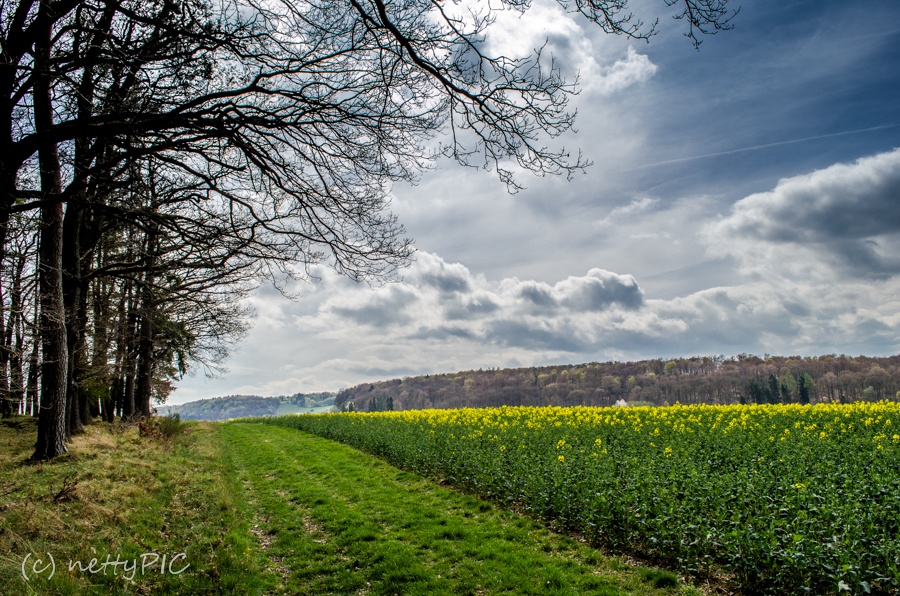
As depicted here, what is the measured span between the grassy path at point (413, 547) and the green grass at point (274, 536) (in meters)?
0.02

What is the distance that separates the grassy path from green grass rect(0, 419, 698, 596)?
2 centimetres

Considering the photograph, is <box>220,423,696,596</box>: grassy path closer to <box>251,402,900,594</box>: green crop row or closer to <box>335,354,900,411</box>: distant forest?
<box>251,402,900,594</box>: green crop row

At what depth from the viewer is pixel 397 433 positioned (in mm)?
19062

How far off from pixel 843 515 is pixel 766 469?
2.74m

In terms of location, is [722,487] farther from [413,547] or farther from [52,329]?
[52,329]

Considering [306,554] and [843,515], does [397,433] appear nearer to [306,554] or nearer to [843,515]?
[306,554]

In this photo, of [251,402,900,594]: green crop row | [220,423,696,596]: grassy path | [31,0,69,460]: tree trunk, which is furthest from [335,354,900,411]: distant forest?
[31,0,69,460]: tree trunk

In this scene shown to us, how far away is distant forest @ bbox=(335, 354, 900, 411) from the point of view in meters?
81.2

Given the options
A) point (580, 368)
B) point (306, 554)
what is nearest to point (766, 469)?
point (306, 554)

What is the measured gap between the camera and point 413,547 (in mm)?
7344

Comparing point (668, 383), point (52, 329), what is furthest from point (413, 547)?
point (668, 383)

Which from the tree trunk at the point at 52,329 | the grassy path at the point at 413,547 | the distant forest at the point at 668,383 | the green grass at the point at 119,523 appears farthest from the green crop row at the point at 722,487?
→ the distant forest at the point at 668,383

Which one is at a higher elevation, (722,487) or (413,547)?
(722,487)

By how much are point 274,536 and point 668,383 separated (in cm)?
10766
